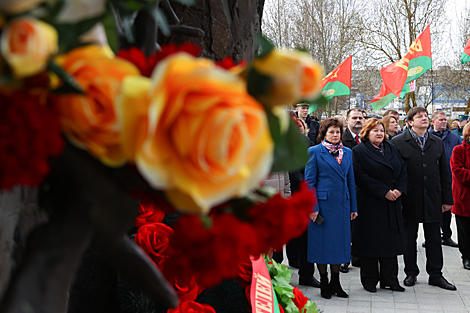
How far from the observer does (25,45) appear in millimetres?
459

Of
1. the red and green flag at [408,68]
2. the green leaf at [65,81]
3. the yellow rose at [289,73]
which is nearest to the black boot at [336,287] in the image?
the yellow rose at [289,73]

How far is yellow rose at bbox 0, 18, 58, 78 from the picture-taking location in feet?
1.51

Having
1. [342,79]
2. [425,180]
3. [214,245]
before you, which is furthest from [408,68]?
[214,245]

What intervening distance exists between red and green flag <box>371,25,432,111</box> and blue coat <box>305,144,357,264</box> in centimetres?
548

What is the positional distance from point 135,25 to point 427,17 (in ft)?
66.2

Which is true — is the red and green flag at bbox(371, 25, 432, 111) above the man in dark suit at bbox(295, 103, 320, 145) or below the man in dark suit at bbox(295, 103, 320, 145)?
above

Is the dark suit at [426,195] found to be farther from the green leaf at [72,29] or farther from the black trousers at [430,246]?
the green leaf at [72,29]

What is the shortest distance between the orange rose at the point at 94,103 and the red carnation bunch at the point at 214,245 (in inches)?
4.3

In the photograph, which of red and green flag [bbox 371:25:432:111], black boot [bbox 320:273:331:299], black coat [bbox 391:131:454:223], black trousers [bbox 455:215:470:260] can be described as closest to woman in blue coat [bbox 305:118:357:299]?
black boot [bbox 320:273:331:299]

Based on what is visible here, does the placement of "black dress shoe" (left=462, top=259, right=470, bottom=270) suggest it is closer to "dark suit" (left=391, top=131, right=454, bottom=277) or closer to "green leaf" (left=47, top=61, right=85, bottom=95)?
"dark suit" (left=391, top=131, right=454, bottom=277)

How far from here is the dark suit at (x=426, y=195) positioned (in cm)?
545

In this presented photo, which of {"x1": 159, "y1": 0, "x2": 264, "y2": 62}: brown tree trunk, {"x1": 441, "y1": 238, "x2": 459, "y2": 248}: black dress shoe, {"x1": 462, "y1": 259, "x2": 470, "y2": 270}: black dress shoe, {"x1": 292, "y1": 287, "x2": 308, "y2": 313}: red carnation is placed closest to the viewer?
{"x1": 159, "y1": 0, "x2": 264, "y2": 62}: brown tree trunk

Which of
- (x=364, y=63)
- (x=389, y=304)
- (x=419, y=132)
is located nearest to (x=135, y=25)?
(x=389, y=304)

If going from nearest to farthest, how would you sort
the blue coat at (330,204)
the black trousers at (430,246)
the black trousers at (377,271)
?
the blue coat at (330,204) → the black trousers at (377,271) → the black trousers at (430,246)
